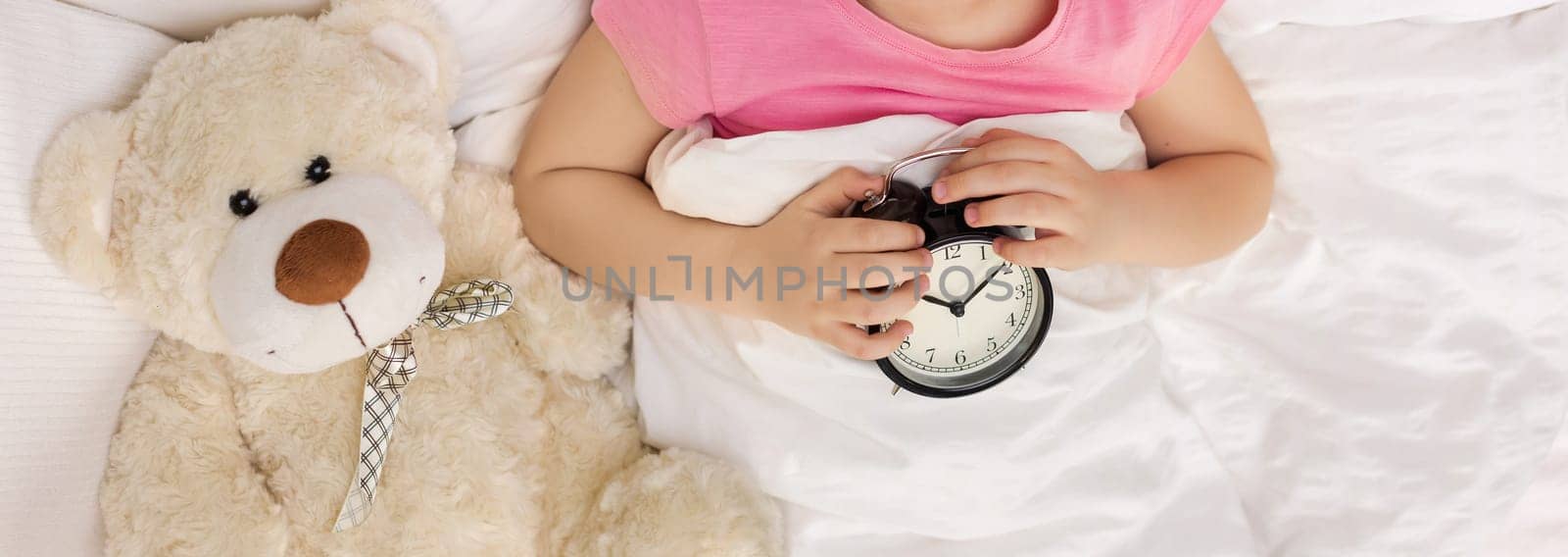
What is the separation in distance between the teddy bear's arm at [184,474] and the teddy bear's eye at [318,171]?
185mm

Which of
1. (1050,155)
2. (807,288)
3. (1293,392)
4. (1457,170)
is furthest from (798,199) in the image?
(1457,170)

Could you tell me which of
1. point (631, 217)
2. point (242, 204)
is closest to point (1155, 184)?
point (631, 217)

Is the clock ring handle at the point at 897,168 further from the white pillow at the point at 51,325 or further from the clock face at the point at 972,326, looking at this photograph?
the white pillow at the point at 51,325

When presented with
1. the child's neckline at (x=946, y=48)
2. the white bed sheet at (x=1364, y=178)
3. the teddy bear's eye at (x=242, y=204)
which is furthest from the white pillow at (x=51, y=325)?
the child's neckline at (x=946, y=48)

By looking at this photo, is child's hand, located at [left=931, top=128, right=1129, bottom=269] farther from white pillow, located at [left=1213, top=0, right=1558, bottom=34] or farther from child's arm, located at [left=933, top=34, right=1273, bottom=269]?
white pillow, located at [left=1213, top=0, right=1558, bottom=34]

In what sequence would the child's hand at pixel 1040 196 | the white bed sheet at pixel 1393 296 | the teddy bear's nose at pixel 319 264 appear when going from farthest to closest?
the white bed sheet at pixel 1393 296
the child's hand at pixel 1040 196
the teddy bear's nose at pixel 319 264

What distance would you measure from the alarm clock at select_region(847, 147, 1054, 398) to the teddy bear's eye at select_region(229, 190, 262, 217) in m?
0.43

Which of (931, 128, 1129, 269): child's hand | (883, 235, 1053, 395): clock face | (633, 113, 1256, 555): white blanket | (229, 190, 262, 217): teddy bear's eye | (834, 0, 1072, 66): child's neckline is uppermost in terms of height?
(834, 0, 1072, 66): child's neckline

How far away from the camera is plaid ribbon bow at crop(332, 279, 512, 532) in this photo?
738 mm

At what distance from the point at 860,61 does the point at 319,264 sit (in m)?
0.44

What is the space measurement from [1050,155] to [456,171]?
0.50 metres

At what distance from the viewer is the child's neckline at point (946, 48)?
80cm

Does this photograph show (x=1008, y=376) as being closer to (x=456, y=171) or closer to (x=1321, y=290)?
(x=1321, y=290)

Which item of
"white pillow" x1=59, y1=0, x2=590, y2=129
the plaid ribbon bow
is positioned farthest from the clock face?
Result: "white pillow" x1=59, y1=0, x2=590, y2=129
